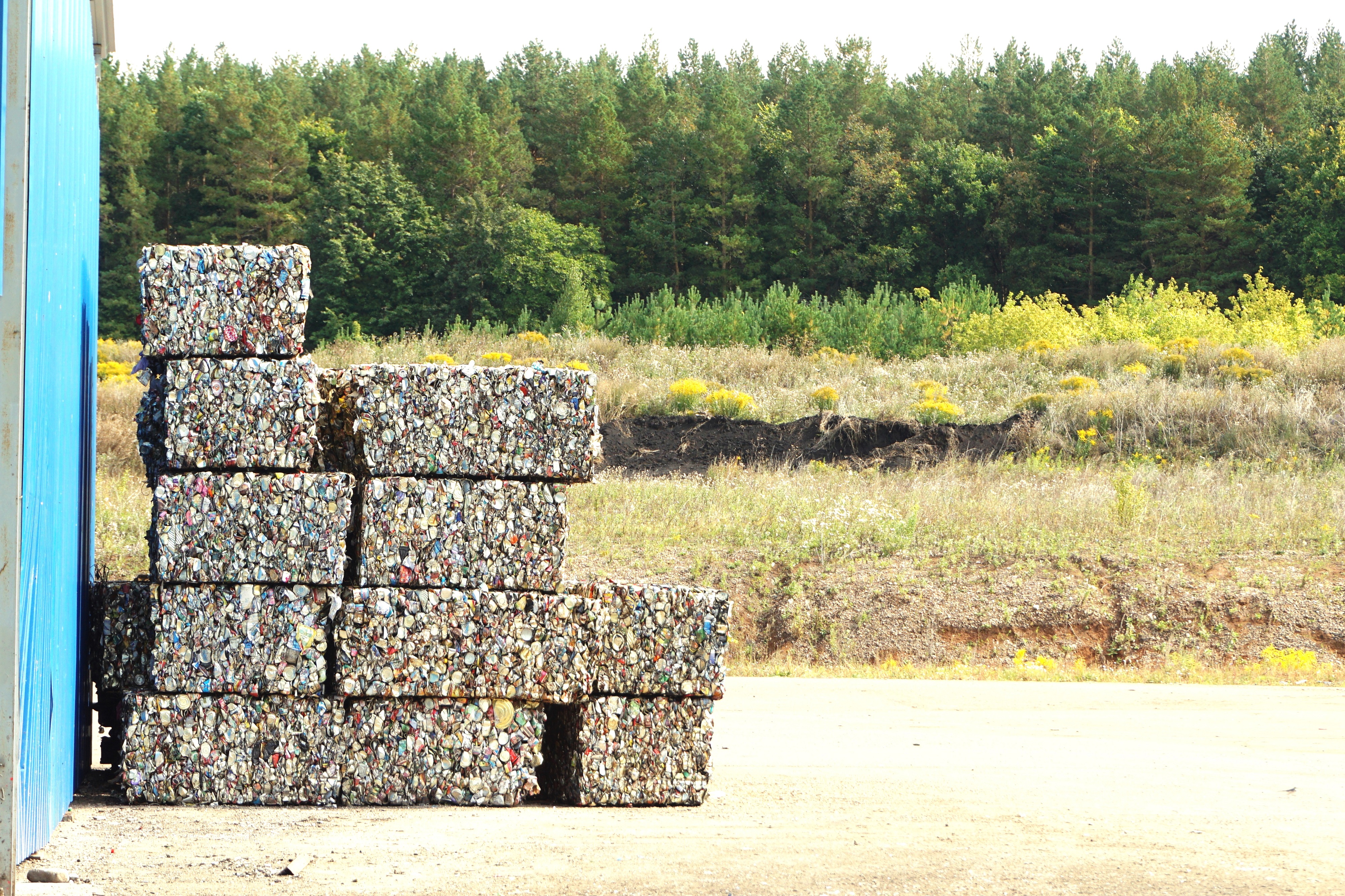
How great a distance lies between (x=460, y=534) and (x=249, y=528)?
36.6 inches

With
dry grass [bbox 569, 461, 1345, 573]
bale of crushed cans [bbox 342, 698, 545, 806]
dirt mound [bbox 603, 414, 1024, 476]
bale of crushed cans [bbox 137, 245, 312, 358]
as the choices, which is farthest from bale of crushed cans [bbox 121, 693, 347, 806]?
dirt mound [bbox 603, 414, 1024, 476]

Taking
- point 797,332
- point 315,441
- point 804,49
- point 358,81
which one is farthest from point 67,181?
point 804,49

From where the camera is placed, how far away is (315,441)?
593 cm

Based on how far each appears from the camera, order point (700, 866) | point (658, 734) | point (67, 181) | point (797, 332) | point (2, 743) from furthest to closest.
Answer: point (797, 332), point (658, 734), point (67, 181), point (700, 866), point (2, 743)

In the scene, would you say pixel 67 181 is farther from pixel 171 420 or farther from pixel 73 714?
pixel 73 714

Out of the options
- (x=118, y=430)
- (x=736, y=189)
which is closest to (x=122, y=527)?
(x=118, y=430)

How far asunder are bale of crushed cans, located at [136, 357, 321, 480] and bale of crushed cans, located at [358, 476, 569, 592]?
0.42 metres

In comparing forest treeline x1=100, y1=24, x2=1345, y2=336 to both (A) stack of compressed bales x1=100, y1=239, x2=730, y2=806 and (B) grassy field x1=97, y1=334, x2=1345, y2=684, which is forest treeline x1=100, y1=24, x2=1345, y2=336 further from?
(A) stack of compressed bales x1=100, y1=239, x2=730, y2=806

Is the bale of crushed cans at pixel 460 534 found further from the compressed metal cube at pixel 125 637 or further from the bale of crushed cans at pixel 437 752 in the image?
the compressed metal cube at pixel 125 637

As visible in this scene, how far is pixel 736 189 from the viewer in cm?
6175

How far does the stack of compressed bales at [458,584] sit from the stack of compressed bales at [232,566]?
0.57ft

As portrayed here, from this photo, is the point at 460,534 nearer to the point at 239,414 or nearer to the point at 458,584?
the point at 458,584

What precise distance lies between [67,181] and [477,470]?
2129mm

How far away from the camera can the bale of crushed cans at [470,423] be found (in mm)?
5934
